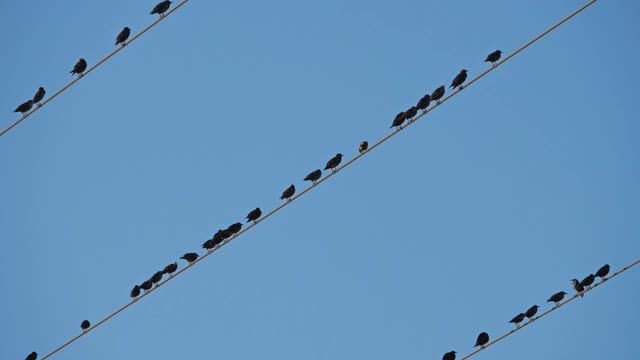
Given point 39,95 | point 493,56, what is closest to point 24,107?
point 39,95

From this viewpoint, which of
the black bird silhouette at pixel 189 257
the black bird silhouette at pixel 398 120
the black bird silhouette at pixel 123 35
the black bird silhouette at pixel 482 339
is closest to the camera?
the black bird silhouette at pixel 398 120

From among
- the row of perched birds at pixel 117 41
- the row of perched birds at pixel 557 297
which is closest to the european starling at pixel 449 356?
the row of perched birds at pixel 557 297

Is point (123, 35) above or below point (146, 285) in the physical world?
above

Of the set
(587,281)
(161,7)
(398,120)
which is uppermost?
(161,7)

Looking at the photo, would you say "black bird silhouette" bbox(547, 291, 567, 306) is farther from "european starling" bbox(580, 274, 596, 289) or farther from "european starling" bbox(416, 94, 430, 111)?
"european starling" bbox(416, 94, 430, 111)

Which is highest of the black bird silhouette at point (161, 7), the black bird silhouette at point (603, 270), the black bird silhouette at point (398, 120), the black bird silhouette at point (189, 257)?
the black bird silhouette at point (161, 7)

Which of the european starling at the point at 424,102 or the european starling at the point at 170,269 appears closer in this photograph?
the european starling at the point at 424,102

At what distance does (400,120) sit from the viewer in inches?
1232

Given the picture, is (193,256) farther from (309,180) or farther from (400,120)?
(400,120)

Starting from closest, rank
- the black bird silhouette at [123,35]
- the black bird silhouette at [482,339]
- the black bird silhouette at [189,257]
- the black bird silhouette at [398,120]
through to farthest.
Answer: the black bird silhouette at [398,120], the black bird silhouette at [123,35], the black bird silhouette at [482,339], the black bird silhouette at [189,257]

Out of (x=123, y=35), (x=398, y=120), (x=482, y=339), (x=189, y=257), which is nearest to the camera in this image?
(x=398, y=120)

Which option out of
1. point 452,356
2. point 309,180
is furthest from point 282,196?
point 452,356

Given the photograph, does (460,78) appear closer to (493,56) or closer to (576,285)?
(493,56)

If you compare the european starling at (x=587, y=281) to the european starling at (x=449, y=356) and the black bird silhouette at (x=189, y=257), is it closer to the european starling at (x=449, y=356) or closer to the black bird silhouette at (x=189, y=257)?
the european starling at (x=449, y=356)
